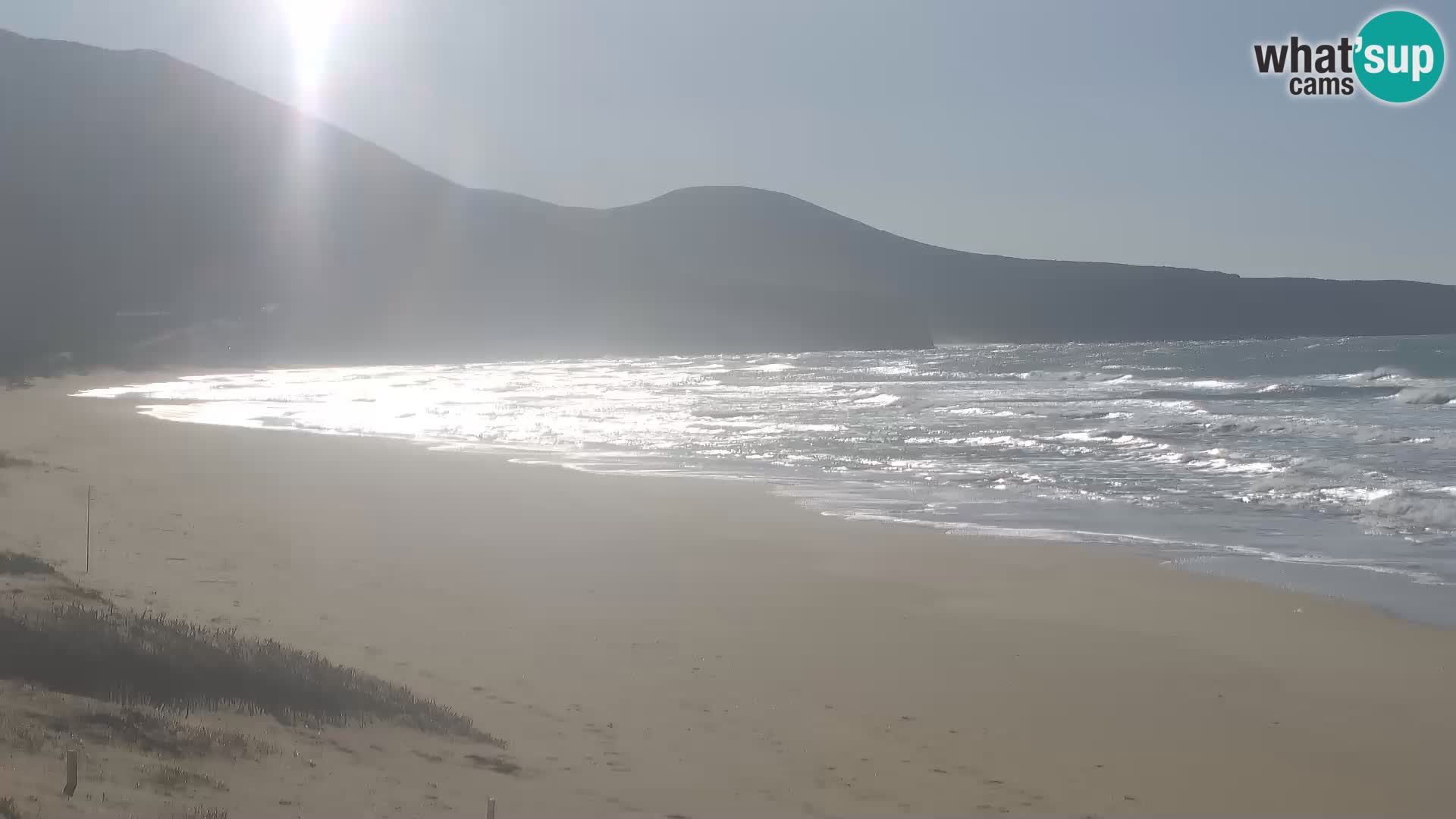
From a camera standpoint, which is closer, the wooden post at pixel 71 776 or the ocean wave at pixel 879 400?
the wooden post at pixel 71 776

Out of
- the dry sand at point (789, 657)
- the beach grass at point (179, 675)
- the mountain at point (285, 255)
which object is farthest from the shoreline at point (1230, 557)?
the mountain at point (285, 255)

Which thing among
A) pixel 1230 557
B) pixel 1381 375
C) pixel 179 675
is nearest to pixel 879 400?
pixel 1230 557

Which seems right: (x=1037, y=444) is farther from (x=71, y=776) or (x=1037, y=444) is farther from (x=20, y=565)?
(x=71, y=776)

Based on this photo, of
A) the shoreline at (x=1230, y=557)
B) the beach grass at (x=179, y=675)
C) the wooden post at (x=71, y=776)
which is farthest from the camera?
the shoreline at (x=1230, y=557)

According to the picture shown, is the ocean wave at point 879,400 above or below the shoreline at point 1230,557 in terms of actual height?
above

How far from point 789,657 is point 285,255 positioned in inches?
4026

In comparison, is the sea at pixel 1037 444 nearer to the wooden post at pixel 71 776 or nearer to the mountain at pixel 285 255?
the wooden post at pixel 71 776

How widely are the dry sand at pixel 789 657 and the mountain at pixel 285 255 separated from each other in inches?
2189

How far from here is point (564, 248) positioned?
389 feet

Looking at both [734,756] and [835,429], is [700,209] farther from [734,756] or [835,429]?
[734,756]

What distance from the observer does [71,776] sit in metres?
3.76

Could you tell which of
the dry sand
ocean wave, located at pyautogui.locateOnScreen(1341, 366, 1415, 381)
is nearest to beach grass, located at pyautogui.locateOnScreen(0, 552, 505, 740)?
the dry sand

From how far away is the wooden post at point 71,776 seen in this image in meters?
3.73

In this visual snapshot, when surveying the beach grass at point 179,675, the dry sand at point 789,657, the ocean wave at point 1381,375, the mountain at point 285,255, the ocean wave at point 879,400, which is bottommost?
the dry sand at point 789,657
